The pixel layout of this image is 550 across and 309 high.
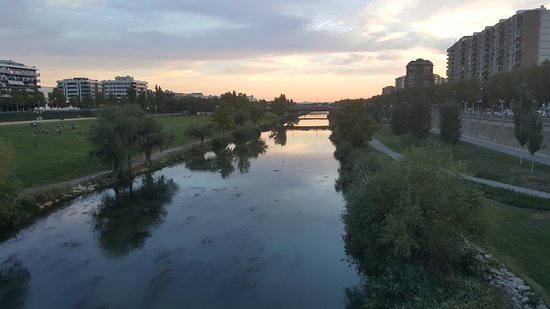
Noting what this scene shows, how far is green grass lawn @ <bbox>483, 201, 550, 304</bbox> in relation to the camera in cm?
1672

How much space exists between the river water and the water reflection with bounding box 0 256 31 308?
0.05 meters

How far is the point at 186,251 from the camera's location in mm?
23594

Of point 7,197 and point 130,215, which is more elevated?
point 7,197

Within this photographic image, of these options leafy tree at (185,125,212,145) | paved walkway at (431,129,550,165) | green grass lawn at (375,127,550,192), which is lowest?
green grass lawn at (375,127,550,192)

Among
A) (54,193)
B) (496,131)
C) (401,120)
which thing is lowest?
(54,193)

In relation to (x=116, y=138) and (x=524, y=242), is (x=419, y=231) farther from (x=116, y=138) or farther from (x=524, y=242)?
(x=116, y=138)

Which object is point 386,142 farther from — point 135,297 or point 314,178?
point 135,297

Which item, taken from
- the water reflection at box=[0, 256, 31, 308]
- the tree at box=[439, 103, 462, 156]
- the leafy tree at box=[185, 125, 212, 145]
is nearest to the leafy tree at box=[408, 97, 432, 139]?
the tree at box=[439, 103, 462, 156]

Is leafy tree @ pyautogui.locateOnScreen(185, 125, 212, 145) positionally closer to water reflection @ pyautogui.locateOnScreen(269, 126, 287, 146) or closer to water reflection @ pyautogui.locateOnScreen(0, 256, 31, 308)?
water reflection @ pyautogui.locateOnScreen(269, 126, 287, 146)

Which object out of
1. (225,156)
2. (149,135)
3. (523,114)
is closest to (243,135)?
(225,156)

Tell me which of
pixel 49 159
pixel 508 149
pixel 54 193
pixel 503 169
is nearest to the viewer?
pixel 54 193

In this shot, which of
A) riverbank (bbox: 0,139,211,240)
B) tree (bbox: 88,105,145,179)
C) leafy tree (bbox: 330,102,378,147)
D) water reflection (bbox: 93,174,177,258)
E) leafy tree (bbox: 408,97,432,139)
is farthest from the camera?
leafy tree (bbox: 408,97,432,139)

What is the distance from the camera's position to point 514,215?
23.7m

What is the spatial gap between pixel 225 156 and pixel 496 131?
3551 cm
